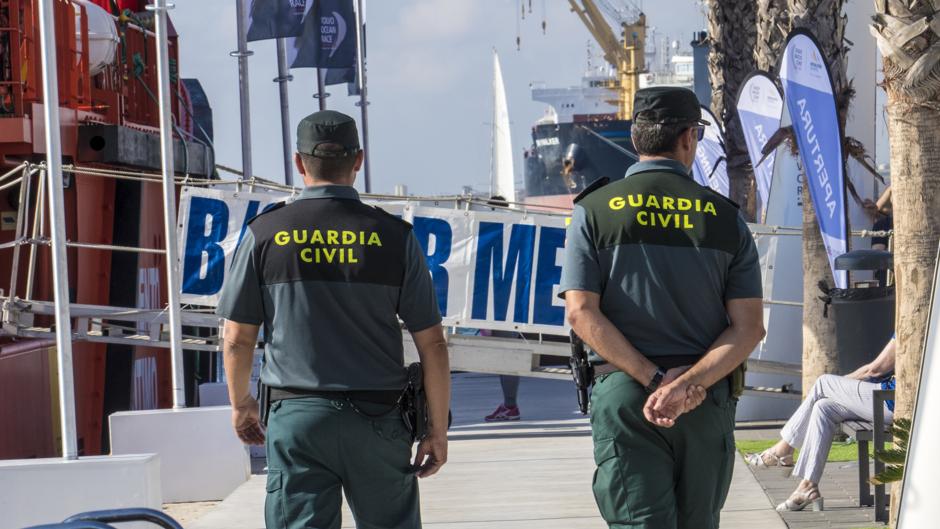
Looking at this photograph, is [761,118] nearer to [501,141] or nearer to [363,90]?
[363,90]

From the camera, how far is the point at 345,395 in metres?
4.27

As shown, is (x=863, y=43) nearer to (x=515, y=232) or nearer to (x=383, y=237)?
(x=515, y=232)

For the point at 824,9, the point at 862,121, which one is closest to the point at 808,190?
the point at 824,9

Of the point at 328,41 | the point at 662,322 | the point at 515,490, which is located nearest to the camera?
the point at 662,322

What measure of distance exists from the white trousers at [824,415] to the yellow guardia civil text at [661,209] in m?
3.60

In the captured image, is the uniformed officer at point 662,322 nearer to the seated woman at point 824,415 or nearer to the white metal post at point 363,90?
the seated woman at point 824,415

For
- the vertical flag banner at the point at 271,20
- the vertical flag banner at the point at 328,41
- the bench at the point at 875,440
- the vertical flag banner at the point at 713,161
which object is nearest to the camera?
the bench at the point at 875,440

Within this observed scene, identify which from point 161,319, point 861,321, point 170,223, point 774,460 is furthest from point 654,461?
point 161,319

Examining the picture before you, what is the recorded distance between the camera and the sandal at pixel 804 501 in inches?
297

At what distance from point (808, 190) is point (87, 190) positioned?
23.1ft

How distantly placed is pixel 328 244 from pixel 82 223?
31.4ft

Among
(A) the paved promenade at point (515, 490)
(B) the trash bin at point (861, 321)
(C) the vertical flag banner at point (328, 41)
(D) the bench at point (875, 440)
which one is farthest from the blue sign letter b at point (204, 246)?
(C) the vertical flag banner at point (328, 41)

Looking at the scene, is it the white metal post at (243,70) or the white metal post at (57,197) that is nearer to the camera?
the white metal post at (57,197)

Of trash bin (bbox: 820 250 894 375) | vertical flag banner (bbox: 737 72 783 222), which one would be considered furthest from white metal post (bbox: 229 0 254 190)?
trash bin (bbox: 820 250 894 375)
